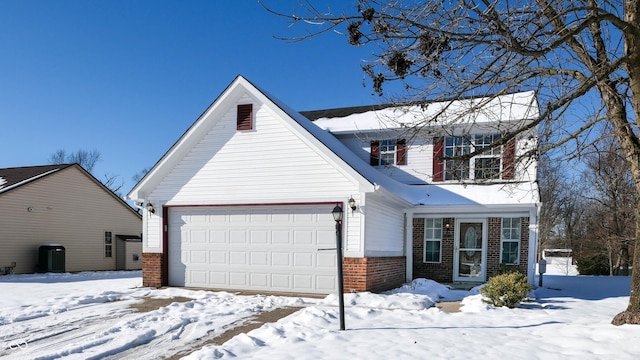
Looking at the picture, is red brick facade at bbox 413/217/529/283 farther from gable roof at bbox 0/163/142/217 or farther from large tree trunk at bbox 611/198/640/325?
gable roof at bbox 0/163/142/217

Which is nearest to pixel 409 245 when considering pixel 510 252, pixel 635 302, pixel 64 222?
pixel 510 252

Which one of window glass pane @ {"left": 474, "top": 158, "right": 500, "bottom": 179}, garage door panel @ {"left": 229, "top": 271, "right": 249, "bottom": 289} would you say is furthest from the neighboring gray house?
window glass pane @ {"left": 474, "top": 158, "right": 500, "bottom": 179}

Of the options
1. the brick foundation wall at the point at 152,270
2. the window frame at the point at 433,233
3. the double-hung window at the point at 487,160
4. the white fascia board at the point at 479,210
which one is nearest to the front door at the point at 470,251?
the white fascia board at the point at 479,210

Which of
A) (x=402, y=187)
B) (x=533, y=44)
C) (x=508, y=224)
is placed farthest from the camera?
(x=402, y=187)

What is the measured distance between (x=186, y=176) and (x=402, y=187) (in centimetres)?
665

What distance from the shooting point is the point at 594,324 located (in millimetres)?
6562

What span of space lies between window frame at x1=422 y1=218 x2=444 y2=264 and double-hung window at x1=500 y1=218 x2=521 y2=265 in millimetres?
1779

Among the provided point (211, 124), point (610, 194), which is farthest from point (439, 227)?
point (610, 194)

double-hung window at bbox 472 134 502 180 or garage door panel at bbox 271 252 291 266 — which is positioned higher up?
double-hung window at bbox 472 134 502 180

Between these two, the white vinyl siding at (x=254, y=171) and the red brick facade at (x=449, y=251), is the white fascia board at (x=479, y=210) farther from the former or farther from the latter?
the white vinyl siding at (x=254, y=171)

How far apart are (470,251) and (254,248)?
6.62 meters

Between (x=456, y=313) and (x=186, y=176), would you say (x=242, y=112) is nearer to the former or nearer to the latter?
(x=186, y=176)

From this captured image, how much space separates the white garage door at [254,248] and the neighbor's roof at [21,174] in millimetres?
10330

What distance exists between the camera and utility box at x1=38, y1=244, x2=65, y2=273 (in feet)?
57.0
